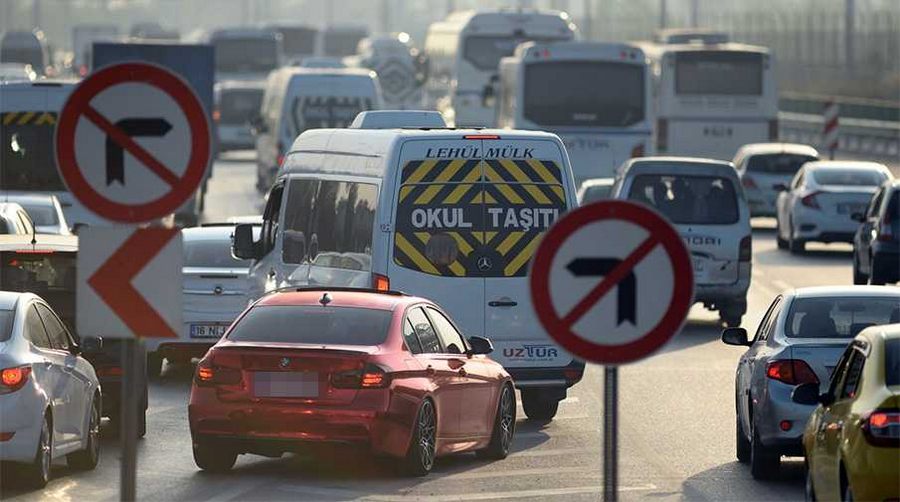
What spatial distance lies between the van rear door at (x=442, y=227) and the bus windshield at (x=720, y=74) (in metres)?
33.6

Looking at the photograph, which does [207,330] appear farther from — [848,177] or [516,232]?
[848,177]

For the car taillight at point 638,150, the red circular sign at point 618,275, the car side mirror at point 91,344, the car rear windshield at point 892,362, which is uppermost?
the red circular sign at point 618,275

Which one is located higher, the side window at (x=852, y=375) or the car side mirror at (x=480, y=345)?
the side window at (x=852, y=375)

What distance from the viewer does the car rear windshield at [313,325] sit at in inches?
555

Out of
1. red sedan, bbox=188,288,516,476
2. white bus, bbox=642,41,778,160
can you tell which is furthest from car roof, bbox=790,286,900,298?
white bus, bbox=642,41,778,160

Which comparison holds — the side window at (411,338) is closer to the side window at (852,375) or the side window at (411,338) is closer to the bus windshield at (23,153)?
the side window at (852,375)

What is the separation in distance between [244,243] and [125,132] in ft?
35.5

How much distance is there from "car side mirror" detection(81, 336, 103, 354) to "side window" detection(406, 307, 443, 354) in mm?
1953

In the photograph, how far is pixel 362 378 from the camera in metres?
13.7

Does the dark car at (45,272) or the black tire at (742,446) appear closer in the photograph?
the black tire at (742,446)

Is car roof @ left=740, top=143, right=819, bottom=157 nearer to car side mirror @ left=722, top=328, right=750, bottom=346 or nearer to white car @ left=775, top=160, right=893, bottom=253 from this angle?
white car @ left=775, top=160, right=893, bottom=253

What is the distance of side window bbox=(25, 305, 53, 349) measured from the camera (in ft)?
45.3

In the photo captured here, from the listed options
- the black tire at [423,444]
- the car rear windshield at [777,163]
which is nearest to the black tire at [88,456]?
the black tire at [423,444]

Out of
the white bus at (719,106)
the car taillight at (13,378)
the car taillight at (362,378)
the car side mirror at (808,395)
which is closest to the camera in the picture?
the car side mirror at (808,395)
